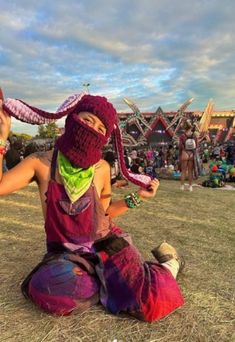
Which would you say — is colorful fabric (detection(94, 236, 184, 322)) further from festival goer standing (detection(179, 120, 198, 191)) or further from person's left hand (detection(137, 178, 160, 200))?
festival goer standing (detection(179, 120, 198, 191))

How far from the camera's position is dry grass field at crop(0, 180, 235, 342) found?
2.10 metres

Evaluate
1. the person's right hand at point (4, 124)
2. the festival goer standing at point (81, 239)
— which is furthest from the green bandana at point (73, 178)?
the person's right hand at point (4, 124)

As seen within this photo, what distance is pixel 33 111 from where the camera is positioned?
7.55 feet

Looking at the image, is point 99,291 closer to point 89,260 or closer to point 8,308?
point 89,260

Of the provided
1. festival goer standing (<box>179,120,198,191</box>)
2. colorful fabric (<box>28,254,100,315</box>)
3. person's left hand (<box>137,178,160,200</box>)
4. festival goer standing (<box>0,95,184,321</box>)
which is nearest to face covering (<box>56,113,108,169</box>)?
festival goer standing (<box>0,95,184,321</box>)

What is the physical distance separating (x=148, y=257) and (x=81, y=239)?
4.37ft

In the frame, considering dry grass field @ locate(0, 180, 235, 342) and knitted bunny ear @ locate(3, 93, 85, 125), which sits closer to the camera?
dry grass field @ locate(0, 180, 235, 342)

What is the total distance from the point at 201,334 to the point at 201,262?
1.34 m

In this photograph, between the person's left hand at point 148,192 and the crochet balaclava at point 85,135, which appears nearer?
the crochet balaclava at point 85,135

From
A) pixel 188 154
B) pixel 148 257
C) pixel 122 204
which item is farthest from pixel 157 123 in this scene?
pixel 122 204

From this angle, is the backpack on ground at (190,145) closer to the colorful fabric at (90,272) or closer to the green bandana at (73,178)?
the colorful fabric at (90,272)

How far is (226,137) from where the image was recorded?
1410 inches

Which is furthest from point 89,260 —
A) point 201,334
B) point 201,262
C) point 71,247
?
point 201,262

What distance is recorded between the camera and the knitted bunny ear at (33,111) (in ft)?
7.27
